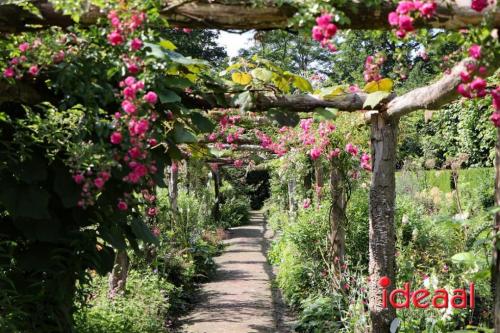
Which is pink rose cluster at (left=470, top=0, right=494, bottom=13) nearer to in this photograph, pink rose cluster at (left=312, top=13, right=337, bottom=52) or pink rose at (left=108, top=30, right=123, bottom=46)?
pink rose cluster at (left=312, top=13, right=337, bottom=52)

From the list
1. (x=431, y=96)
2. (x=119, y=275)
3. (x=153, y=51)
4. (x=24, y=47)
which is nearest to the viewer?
(x=24, y=47)

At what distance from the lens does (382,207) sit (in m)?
4.62

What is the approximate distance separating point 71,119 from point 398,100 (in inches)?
103

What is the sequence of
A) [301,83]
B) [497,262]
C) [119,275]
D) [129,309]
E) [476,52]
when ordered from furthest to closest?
[119,275]
[129,309]
[301,83]
[497,262]
[476,52]

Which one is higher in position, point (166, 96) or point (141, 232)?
point (166, 96)

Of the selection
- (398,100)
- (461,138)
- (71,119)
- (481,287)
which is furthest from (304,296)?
(461,138)

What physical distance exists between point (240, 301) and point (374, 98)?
5.18m

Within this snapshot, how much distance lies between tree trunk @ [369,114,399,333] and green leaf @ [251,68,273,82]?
4.24 feet

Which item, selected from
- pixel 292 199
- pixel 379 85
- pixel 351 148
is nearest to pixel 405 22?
pixel 379 85

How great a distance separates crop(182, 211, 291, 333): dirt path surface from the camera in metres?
7.00

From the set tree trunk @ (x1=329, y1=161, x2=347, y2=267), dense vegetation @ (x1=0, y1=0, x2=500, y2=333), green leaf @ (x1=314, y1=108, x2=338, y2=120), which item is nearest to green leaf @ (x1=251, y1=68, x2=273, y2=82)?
dense vegetation @ (x1=0, y1=0, x2=500, y2=333)

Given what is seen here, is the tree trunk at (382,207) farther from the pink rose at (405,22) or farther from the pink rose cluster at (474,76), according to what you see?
the pink rose at (405,22)

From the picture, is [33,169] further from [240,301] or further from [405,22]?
[240,301]

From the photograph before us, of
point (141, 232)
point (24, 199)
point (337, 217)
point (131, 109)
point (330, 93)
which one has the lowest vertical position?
point (337, 217)
